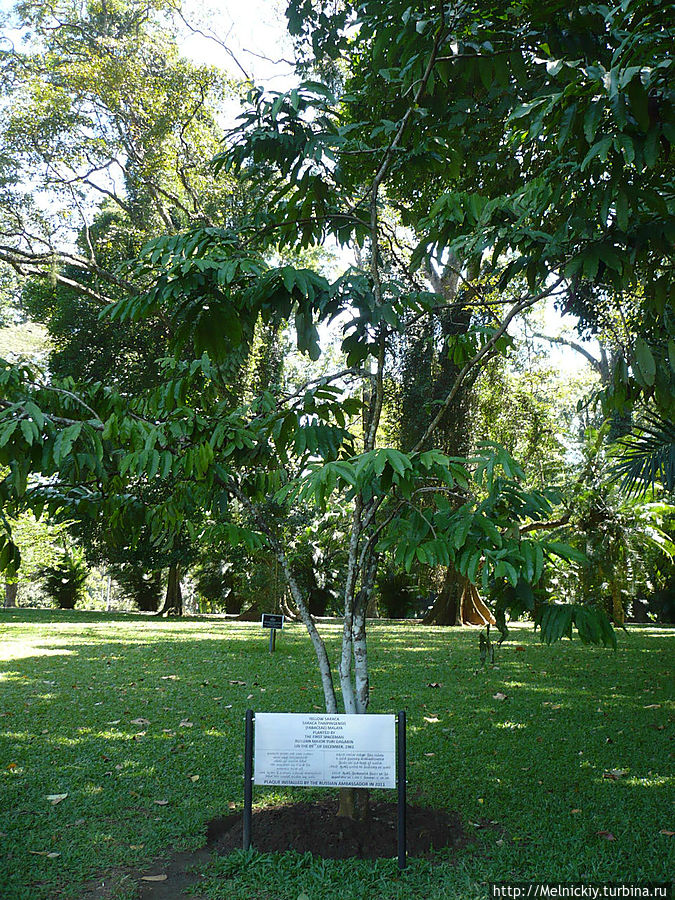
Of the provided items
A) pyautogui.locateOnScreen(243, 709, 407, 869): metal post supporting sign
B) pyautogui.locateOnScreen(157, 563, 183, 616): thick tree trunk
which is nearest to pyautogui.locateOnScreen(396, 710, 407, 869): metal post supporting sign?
pyautogui.locateOnScreen(243, 709, 407, 869): metal post supporting sign

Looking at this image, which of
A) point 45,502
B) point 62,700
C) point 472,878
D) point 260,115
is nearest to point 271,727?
point 472,878

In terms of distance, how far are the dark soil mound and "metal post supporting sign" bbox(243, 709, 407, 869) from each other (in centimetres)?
34

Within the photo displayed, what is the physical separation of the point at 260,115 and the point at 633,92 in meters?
1.93

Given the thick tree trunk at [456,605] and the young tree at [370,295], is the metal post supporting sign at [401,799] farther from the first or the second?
the thick tree trunk at [456,605]

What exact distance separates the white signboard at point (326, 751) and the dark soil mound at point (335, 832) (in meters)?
0.51

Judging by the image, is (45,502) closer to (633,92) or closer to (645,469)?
(633,92)

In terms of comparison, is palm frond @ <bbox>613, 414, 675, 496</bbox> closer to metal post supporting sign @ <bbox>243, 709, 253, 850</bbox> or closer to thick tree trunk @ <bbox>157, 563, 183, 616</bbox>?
metal post supporting sign @ <bbox>243, 709, 253, 850</bbox>

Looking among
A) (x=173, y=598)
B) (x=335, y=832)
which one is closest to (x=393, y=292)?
(x=335, y=832)

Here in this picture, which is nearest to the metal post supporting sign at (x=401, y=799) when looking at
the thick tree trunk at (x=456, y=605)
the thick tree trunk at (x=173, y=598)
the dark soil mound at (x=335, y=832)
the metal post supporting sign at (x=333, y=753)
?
the metal post supporting sign at (x=333, y=753)

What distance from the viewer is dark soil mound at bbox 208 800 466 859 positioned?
12.4 ft

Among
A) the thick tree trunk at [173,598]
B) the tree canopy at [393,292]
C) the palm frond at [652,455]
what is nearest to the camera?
the tree canopy at [393,292]

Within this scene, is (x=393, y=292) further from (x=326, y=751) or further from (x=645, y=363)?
(x=326, y=751)

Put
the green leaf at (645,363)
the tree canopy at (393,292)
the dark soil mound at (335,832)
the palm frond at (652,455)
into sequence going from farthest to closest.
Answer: the palm frond at (652,455) → the dark soil mound at (335,832) → the green leaf at (645,363) → the tree canopy at (393,292)

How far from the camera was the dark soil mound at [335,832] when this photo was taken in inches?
149
